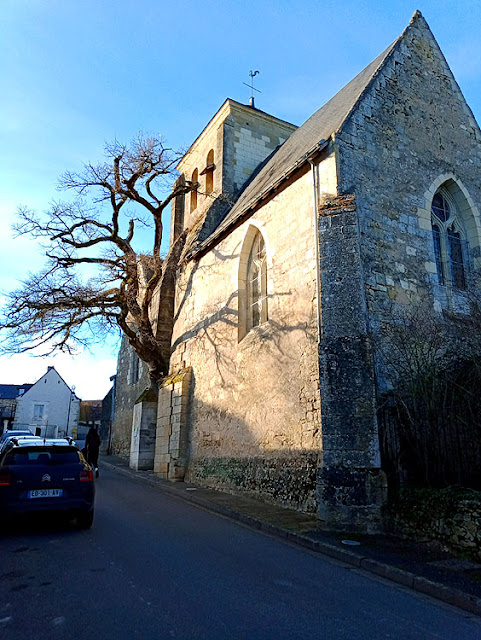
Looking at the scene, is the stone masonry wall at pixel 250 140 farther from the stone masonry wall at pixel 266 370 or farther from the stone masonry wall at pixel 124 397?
the stone masonry wall at pixel 124 397

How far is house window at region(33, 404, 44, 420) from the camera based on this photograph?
42625 mm

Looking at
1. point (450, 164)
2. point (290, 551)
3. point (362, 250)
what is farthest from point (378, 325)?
point (450, 164)

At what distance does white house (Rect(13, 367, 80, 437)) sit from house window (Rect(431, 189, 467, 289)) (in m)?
39.5

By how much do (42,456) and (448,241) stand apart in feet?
29.8

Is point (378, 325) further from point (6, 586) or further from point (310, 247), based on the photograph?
point (6, 586)

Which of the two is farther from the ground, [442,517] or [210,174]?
[210,174]

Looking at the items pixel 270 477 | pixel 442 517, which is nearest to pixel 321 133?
pixel 270 477

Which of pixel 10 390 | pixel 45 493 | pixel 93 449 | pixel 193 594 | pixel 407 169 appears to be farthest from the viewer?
pixel 10 390

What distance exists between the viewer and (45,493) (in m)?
6.43

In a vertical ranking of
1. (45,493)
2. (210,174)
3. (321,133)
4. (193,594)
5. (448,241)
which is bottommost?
(193,594)

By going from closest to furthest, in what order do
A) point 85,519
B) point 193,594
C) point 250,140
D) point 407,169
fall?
point 193,594 < point 85,519 < point 407,169 < point 250,140

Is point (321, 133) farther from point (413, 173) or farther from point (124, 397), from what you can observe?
point (124, 397)

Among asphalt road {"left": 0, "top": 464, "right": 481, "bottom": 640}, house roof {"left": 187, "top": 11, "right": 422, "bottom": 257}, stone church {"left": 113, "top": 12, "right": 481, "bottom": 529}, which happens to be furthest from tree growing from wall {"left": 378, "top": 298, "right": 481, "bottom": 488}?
house roof {"left": 187, "top": 11, "right": 422, "bottom": 257}

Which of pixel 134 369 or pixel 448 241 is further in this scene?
pixel 134 369
